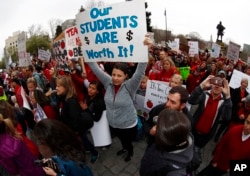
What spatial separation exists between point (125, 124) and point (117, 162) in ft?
3.07

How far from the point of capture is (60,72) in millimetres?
5945

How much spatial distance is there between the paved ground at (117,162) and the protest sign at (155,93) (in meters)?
0.86

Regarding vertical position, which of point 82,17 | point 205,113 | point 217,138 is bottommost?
point 217,138

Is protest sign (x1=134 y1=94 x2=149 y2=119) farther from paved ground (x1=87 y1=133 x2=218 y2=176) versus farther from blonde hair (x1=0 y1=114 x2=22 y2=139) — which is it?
blonde hair (x1=0 y1=114 x2=22 y2=139)

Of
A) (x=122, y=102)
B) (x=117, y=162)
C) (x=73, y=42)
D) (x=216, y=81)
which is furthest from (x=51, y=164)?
(x=73, y=42)

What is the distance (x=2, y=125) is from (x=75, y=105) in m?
1.12

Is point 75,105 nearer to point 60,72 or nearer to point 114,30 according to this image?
point 114,30

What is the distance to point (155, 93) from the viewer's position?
14.0 feet

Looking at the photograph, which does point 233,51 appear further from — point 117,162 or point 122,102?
point 122,102

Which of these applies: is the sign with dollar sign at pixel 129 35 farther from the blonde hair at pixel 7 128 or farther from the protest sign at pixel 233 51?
the protest sign at pixel 233 51

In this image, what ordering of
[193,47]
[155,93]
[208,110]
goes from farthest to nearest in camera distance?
[193,47], [155,93], [208,110]

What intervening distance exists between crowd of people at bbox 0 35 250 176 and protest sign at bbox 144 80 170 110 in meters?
0.33

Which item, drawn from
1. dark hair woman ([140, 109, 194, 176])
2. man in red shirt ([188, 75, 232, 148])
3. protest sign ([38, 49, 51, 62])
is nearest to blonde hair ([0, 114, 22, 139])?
dark hair woman ([140, 109, 194, 176])

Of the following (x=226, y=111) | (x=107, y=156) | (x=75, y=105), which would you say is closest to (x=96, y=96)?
(x=75, y=105)
